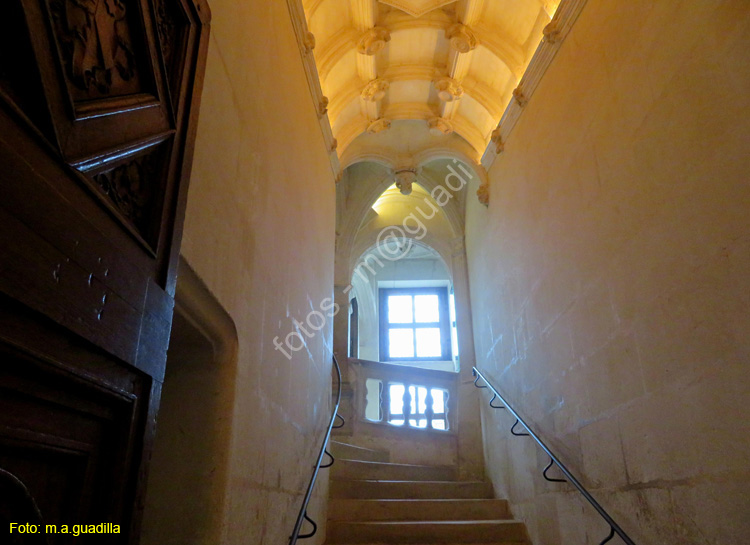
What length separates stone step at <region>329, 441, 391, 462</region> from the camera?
5082 mm

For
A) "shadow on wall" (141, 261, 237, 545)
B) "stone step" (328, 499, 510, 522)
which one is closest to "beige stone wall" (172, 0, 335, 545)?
"shadow on wall" (141, 261, 237, 545)

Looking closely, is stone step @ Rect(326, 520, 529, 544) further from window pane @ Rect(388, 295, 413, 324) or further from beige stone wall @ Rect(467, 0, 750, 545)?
window pane @ Rect(388, 295, 413, 324)

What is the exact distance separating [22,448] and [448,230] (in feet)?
22.3

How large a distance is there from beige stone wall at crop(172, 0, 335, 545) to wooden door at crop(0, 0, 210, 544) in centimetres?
40

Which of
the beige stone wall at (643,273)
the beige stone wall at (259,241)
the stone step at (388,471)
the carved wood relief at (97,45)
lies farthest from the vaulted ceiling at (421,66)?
the stone step at (388,471)

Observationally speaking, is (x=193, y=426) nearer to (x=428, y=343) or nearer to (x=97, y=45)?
(x=97, y=45)

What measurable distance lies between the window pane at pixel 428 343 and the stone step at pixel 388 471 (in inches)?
213

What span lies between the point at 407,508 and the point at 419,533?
1.43ft

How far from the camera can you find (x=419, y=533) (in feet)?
11.7

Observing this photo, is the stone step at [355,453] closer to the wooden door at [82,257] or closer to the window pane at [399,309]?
the wooden door at [82,257]

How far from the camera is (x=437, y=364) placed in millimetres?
10633

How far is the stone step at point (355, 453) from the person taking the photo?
508cm

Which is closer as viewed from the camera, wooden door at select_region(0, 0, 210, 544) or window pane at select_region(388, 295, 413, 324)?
wooden door at select_region(0, 0, 210, 544)

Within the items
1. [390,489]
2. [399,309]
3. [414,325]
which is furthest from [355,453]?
[399,309]
